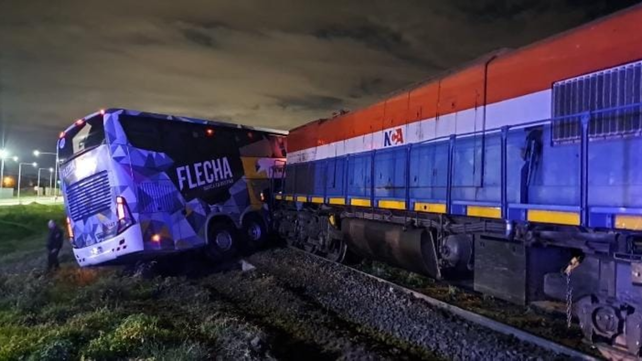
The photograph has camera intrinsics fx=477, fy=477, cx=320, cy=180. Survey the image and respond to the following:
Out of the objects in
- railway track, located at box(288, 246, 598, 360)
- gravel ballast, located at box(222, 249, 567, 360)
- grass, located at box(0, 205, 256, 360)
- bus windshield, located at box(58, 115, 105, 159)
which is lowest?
grass, located at box(0, 205, 256, 360)

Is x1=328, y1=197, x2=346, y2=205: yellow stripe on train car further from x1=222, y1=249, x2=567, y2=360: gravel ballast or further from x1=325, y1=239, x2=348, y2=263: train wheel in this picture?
x1=222, y1=249, x2=567, y2=360: gravel ballast

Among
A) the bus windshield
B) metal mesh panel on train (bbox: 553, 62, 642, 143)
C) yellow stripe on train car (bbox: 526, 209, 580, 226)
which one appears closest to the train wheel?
the bus windshield

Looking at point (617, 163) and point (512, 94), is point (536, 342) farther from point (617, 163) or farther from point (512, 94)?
point (512, 94)

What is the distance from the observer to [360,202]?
1020 centimetres

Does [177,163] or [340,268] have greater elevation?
[177,163]

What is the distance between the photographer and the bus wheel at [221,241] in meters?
12.7

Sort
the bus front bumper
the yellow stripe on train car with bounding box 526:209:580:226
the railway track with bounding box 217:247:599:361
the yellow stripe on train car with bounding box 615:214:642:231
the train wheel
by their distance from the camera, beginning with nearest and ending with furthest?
the yellow stripe on train car with bounding box 615:214:642:231 < the yellow stripe on train car with bounding box 526:209:580:226 < the railway track with bounding box 217:247:599:361 < the bus front bumper < the train wheel

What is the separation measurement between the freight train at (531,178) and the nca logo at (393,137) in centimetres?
2

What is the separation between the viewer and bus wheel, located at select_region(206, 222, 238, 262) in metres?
12.7

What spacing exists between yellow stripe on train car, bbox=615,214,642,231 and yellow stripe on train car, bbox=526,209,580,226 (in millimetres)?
409

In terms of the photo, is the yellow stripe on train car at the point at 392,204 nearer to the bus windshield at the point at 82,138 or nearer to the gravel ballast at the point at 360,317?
the gravel ballast at the point at 360,317

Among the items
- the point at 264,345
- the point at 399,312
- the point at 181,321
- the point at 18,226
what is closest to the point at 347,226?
the point at 399,312

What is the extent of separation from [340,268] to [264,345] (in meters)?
5.10

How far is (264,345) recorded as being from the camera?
5.51m
